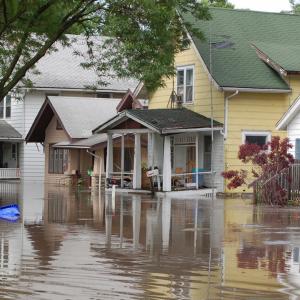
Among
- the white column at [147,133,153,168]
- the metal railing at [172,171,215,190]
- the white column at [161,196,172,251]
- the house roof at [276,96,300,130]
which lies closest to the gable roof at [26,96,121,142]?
the white column at [147,133,153,168]

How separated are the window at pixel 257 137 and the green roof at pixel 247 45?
2.23 meters

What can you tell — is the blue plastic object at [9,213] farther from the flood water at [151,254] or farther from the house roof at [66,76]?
the house roof at [66,76]

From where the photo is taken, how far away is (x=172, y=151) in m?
38.4

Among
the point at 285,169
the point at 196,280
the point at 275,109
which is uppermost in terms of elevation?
the point at 275,109

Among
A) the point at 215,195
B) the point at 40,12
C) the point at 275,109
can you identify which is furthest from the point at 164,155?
the point at 40,12

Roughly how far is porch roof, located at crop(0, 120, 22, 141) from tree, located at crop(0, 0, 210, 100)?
84.5 feet

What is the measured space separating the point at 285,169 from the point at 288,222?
23.1 feet

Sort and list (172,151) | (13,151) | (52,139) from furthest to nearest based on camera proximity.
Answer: (13,151) → (52,139) → (172,151)

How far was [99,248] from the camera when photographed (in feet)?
48.5

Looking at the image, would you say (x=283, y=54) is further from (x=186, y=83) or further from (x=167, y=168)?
(x=167, y=168)

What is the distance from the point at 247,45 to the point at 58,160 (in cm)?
1639

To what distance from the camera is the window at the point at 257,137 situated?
116ft

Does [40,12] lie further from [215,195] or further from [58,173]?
[58,173]

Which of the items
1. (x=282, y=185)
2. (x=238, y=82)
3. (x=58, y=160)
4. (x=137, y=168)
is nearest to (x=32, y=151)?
(x=58, y=160)
